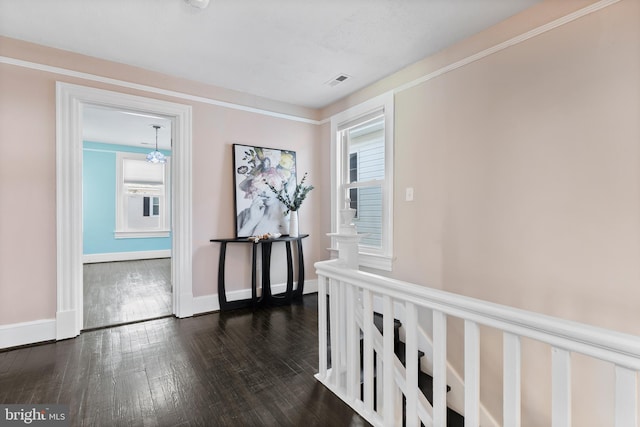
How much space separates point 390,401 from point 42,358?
2.59m

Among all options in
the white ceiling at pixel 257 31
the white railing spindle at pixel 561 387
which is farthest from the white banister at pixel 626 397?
the white ceiling at pixel 257 31

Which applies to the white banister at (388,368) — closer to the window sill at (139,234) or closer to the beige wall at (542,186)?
the beige wall at (542,186)

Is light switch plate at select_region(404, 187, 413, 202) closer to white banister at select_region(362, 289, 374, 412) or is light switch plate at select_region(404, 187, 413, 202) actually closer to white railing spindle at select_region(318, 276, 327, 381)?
white railing spindle at select_region(318, 276, 327, 381)

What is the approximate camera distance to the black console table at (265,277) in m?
3.36

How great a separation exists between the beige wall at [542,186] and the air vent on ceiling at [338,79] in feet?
2.51

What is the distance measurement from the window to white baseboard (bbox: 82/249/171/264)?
386mm

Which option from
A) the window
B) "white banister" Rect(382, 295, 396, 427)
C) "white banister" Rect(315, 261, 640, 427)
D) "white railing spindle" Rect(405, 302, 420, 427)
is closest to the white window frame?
"white banister" Rect(315, 261, 640, 427)

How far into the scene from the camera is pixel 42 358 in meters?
2.28

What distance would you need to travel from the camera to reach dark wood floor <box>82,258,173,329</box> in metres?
3.20

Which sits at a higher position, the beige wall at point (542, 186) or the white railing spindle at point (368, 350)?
the beige wall at point (542, 186)

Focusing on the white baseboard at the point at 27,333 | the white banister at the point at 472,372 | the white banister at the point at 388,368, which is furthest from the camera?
the white baseboard at the point at 27,333

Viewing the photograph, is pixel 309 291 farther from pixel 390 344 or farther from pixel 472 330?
pixel 472 330

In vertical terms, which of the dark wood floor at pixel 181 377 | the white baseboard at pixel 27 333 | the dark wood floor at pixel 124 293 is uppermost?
the white baseboard at pixel 27 333

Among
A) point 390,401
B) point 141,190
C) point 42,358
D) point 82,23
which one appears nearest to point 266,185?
point 82,23
